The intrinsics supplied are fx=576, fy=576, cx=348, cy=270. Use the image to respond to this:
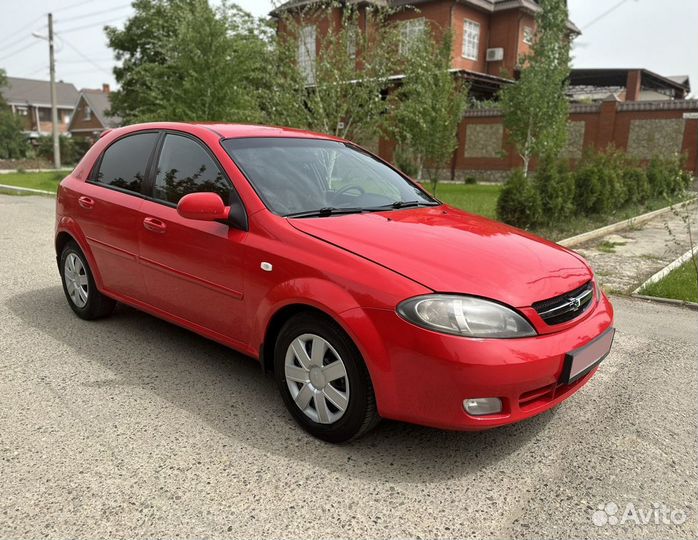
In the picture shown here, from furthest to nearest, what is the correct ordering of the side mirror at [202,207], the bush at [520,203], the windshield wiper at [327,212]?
the bush at [520,203] < the windshield wiper at [327,212] < the side mirror at [202,207]

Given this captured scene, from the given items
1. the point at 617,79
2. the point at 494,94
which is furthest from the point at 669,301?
the point at 617,79

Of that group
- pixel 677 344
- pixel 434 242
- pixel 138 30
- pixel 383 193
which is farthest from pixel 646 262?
pixel 138 30

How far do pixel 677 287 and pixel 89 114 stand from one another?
6819 centimetres

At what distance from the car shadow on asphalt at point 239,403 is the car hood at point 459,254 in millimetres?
916

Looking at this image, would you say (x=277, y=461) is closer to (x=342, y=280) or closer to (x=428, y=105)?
(x=342, y=280)

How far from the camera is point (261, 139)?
405cm

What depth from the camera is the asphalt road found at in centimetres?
250

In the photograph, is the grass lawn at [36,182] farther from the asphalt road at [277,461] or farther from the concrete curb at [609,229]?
the asphalt road at [277,461]

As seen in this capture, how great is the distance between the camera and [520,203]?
1009 centimetres

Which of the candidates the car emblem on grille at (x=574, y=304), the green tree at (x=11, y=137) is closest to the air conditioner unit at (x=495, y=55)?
the car emblem on grille at (x=574, y=304)

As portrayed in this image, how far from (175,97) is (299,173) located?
12.6 meters

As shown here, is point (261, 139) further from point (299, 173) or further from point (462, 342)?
point (462, 342)

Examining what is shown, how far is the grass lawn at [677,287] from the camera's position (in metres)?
6.38

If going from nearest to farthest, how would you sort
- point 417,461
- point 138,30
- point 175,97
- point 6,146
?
1. point 417,461
2. point 175,97
3. point 138,30
4. point 6,146
